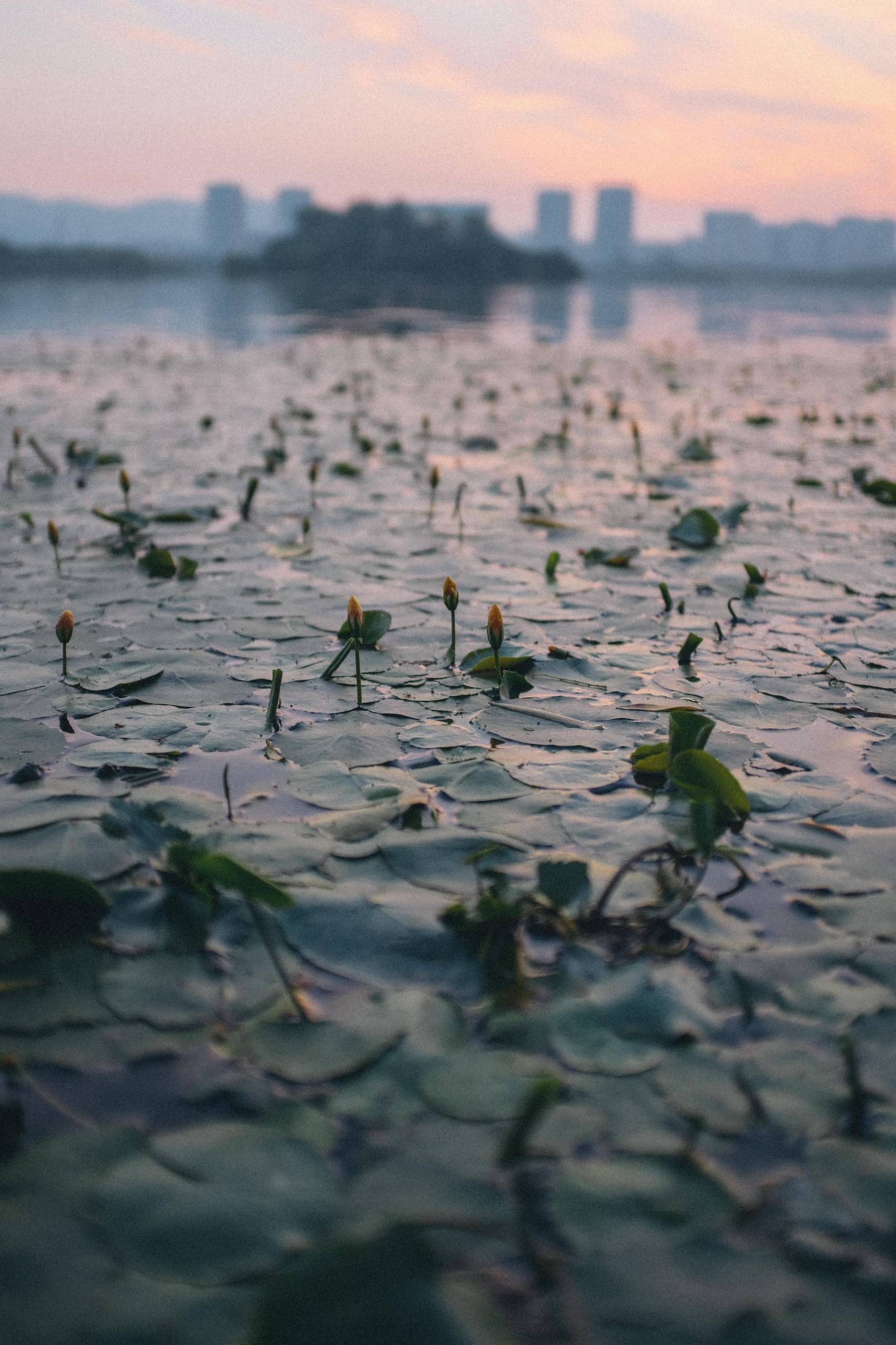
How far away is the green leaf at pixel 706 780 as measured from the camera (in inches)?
59.6

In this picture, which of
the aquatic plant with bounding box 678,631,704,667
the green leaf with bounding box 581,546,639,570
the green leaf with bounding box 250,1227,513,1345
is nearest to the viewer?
the green leaf with bounding box 250,1227,513,1345

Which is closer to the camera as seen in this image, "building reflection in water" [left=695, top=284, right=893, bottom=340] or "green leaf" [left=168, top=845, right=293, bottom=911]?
"green leaf" [left=168, top=845, right=293, bottom=911]

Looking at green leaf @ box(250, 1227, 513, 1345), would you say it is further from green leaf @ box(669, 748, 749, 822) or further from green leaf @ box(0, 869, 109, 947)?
green leaf @ box(669, 748, 749, 822)

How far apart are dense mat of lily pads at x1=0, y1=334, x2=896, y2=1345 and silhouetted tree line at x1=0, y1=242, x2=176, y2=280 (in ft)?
109

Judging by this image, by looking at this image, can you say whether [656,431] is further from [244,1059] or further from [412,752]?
[244,1059]

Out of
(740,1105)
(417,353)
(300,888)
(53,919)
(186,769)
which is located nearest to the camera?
(740,1105)

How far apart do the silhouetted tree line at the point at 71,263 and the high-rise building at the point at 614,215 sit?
12390 centimetres

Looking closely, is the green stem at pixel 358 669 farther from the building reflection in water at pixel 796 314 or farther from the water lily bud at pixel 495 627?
the building reflection in water at pixel 796 314

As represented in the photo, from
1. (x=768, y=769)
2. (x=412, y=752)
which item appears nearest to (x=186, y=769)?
(x=412, y=752)

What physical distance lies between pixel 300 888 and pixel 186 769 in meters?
0.49

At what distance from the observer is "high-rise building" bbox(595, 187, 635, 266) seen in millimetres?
150750

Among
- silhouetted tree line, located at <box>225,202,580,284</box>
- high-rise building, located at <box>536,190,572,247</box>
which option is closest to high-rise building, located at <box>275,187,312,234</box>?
high-rise building, located at <box>536,190,572,247</box>

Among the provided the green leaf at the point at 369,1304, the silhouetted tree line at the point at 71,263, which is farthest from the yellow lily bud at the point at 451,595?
the silhouetted tree line at the point at 71,263

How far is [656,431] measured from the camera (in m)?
6.21
